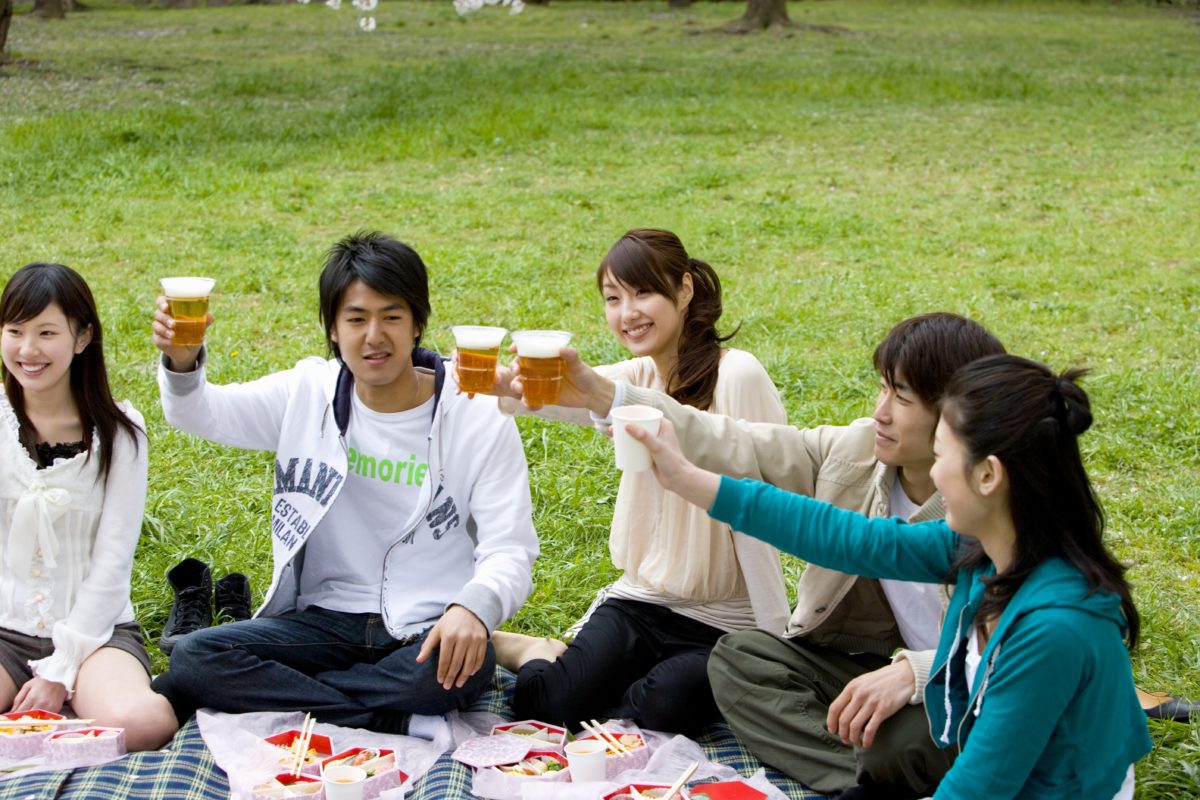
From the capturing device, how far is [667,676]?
3781 millimetres

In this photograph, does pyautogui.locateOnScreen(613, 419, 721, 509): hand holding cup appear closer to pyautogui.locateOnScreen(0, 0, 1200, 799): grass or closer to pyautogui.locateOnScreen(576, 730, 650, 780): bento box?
pyautogui.locateOnScreen(576, 730, 650, 780): bento box

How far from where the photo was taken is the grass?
570 cm

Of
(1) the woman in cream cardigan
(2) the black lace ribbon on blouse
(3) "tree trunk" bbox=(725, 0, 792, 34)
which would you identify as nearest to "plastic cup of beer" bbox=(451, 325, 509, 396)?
(1) the woman in cream cardigan

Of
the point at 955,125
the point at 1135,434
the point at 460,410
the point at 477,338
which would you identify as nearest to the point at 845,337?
the point at 1135,434

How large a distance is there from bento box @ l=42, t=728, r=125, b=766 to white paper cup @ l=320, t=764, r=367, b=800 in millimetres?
610

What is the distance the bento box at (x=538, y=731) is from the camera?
3668 millimetres

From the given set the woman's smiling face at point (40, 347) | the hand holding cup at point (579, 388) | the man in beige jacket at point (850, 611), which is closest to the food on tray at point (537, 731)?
the man in beige jacket at point (850, 611)

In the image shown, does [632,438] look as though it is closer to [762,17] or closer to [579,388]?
[579,388]

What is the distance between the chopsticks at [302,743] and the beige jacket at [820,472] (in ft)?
3.99

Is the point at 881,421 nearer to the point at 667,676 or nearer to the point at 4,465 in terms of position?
the point at 667,676

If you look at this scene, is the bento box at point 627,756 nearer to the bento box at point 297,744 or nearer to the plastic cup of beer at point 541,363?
the bento box at point 297,744

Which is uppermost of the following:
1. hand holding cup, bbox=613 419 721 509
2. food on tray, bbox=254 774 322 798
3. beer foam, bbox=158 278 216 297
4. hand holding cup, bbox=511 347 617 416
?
beer foam, bbox=158 278 216 297

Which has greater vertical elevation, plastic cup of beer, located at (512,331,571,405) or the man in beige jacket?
plastic cup of beer, located at (512,331,571,405)

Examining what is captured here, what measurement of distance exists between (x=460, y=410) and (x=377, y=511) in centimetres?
38
